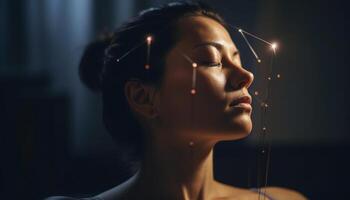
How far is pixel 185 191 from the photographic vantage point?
1.26m

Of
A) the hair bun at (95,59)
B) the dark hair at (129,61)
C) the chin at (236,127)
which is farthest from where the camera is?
the hair bun at (95,59)

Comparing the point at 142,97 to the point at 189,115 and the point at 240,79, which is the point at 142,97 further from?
the point at 240,79

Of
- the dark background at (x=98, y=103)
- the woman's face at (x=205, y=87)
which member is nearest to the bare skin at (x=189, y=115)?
the woman's face at (x=205, y=87)

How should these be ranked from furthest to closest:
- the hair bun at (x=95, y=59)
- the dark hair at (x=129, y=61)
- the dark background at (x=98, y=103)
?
the dark background at (x=98, y=103) → the hair bun at (x=95, y=59) → the dark hair at (x=129, y=61)

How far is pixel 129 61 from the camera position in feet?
4.08

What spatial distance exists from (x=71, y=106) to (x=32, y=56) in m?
0.33

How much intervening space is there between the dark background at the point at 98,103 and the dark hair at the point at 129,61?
631 millimetres

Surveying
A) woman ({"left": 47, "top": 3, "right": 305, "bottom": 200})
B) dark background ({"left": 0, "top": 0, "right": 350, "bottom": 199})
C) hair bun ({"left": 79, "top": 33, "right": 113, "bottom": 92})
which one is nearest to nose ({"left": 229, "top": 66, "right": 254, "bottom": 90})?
woman ({"left": 47, "top": 3, "right": 305, "bottom": 200})

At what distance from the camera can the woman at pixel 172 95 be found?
1.15 meters

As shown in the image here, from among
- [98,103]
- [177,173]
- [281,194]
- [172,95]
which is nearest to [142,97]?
[172,95]

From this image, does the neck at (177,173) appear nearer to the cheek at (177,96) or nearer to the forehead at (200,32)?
the cheek at (177,96)

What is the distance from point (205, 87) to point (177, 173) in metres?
0.24

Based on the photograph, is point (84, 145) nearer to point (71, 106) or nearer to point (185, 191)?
point (71, 106)

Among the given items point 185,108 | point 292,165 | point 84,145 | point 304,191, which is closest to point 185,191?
point 185,108
